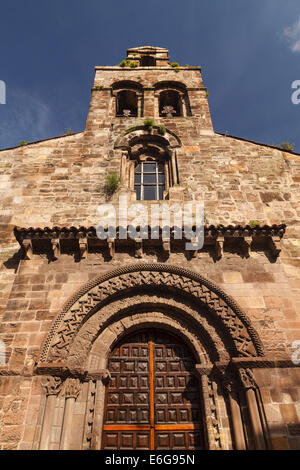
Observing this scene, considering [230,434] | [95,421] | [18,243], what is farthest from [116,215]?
[230,434]

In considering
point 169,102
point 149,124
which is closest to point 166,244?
point 149,124

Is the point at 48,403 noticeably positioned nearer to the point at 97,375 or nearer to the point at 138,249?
the point at 97,375

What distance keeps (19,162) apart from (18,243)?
2.94m

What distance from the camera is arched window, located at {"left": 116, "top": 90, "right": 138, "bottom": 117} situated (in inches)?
484

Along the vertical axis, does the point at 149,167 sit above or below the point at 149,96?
below

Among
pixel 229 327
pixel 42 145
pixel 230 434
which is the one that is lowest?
pixel 230 434

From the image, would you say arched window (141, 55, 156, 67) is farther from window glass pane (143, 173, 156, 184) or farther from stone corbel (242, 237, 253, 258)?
stone corbel (242, 237, 253, 258)

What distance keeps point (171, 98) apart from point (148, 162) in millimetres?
4126

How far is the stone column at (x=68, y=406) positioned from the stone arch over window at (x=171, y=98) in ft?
31.1

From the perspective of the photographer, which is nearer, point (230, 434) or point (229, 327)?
point (230, 434)

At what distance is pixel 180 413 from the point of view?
5750mm

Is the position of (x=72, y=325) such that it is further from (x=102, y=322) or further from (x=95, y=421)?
(x=95, y=421)

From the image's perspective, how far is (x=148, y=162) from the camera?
9.94 meters

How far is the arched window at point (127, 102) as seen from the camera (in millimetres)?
12297
